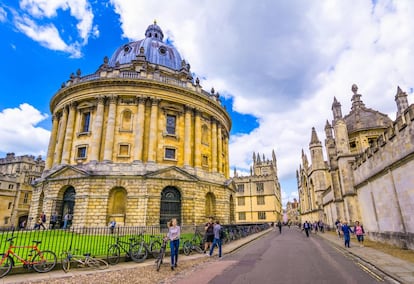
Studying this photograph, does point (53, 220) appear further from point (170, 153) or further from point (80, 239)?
point (170, 153)

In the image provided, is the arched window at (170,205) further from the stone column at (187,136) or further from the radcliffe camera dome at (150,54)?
the radcliffe camera dome at (150,54)

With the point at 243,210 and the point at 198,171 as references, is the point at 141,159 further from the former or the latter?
the point at 243,210

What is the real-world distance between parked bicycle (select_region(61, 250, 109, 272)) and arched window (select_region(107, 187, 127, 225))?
14.7 meters

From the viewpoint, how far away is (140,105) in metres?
27.6

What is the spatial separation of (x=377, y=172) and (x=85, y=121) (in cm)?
2843

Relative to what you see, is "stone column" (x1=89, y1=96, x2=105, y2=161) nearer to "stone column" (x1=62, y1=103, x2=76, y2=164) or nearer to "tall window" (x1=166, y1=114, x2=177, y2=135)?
"stone column" (x1=62, y1=103, x2=76, y2=164)

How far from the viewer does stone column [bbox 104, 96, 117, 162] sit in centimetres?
2590

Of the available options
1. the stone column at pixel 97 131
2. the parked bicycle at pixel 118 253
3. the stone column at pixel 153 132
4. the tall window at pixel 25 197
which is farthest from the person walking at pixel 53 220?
the tall window at pixel 25 197

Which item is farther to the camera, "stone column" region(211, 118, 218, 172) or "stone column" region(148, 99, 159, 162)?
"stone column" region(211, 118, 218, 172)

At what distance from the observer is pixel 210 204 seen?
30016 mm

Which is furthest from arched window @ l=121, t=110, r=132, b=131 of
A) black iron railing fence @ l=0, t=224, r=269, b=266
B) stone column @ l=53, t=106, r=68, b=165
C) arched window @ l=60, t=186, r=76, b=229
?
black iron railing fence @ l=0, t=224, r=269, b=266

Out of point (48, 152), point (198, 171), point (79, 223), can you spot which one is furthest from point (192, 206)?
point (48, 152)

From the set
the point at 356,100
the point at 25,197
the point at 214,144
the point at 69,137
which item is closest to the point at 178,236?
the point at 214,144

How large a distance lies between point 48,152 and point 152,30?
95.5 feet
